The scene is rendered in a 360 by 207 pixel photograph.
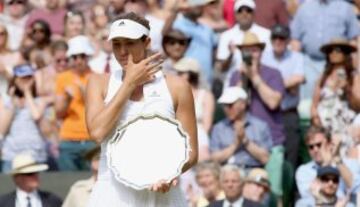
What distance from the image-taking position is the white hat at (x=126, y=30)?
20.3 ft

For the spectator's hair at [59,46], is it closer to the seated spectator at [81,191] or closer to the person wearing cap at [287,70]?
the person wearing cap at [287,70]

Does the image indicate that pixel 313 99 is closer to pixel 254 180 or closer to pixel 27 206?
pixel 254 180

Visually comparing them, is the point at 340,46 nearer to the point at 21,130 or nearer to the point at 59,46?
the point at 59,46

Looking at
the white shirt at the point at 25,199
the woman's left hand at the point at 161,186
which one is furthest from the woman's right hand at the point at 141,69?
the white shirt at the point at 25,199

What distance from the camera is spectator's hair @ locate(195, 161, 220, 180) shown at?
1136 centimetres

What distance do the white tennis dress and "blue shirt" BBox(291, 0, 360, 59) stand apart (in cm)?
709

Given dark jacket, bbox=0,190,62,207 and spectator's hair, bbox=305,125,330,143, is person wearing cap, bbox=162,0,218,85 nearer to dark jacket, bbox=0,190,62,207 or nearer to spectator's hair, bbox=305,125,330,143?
spectator's hair, bbox=305,125,330,143

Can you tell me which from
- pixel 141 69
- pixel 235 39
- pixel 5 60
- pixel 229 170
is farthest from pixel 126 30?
pixel 5 60

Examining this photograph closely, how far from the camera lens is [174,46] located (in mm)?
12836

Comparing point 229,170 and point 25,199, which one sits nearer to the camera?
point 25,199

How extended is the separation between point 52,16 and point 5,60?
1205mm

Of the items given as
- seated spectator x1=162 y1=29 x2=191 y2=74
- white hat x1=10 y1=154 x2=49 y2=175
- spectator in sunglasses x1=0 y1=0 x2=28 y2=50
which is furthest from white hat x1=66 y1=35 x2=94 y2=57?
white hat x1=10 y1=154 x2=49 y2=175

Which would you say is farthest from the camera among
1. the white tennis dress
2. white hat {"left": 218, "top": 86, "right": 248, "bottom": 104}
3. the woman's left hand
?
white hat {"left": 218, "top": 86, "right": 248, "bottom": 104}

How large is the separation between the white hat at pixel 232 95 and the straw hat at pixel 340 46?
106cm
